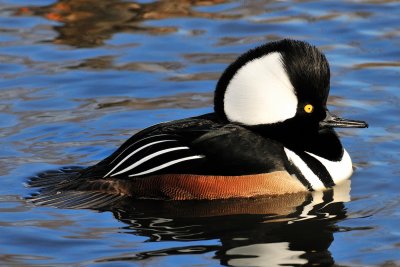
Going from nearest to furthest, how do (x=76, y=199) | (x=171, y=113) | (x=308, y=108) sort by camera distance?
(x=76, y=199) → (x=308, y=108) → (x=171, y=113)

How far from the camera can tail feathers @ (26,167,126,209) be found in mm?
8688

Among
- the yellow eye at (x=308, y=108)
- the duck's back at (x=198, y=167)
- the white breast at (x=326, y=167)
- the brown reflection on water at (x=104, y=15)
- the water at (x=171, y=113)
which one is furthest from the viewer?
the brown reflection on water at (x=104, y=15)

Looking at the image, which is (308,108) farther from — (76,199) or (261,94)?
(76,199)

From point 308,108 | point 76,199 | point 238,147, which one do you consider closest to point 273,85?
point 308,108

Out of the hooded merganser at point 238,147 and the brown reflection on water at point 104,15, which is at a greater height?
the brown reflection on water at point 104,15

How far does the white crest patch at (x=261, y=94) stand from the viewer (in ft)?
28.7

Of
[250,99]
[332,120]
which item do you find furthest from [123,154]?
[332,120]

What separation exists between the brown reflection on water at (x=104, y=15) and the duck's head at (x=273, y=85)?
4281 mm

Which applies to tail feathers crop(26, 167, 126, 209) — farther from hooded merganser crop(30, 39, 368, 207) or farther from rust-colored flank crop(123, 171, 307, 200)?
rust-colored flank crop(123, 171, 307, 200)

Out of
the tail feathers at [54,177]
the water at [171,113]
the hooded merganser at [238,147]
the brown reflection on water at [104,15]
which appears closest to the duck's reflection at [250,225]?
the water at [171,113]

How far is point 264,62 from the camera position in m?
8.76

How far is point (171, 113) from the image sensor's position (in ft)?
35.6

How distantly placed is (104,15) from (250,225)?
5947 millimetres

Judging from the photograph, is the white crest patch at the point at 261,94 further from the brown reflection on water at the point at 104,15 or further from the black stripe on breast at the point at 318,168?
the brown reflection on water at the point at 104,15
